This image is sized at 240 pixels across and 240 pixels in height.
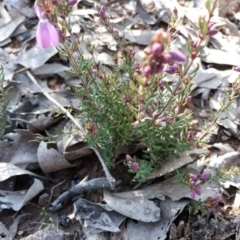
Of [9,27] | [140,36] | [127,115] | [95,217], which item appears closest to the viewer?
[127,115]

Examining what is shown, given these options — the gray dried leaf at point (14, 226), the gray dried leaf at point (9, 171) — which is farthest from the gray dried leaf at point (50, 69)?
the gray dried leaf at point (14, 226)

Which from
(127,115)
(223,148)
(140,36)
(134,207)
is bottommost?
(223,148)

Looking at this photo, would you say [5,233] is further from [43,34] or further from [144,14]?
[144,14]

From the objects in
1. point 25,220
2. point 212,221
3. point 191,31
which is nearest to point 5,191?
point 25,220

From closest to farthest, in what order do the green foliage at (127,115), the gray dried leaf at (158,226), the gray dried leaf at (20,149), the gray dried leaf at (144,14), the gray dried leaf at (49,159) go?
the green foliage at (127,115)
the gray dried leaf at (158,226)
the gray dried leaf at (49,159)
the gray dried leaf at (20,149)
the gray dried leaf at (144,14)

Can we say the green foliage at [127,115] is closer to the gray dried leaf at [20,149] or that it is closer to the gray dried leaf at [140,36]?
the gray dried leaf at [20,149]

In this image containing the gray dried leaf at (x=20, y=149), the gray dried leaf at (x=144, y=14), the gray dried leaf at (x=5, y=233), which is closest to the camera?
the gray dried leaf at (x=5, y=233)

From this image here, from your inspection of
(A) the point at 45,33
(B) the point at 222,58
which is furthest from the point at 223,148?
(A) the point at 45,33

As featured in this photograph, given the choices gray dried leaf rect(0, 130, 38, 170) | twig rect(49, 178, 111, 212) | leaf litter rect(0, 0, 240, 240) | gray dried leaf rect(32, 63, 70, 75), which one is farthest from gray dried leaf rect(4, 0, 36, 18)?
twig rect(49, 178, 111, 212)

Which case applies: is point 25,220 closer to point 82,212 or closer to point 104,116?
point 82,212
